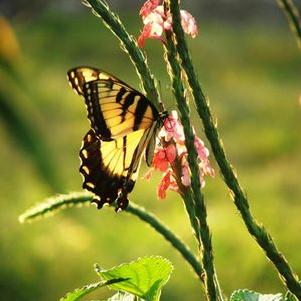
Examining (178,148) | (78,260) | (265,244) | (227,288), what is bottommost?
(227,288)

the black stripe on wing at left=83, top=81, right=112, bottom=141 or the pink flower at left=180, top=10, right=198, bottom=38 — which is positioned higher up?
the pink flower at left=180, top=10, right=198, bottom=38

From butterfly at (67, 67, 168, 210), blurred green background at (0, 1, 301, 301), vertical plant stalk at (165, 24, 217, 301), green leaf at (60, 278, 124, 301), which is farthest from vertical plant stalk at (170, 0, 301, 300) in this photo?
blurred green background at (0, 1, 301, 301)

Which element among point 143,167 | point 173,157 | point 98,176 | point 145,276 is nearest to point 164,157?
point 173,157

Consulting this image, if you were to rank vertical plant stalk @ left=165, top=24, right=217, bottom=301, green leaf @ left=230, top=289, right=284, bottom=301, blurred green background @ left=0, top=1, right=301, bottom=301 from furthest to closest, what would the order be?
1. blurred green background @ left=0, top=1, right=301, bottom=301
2. green leaf @ left=230, top=289, right=284, bottom=301
3. vertical plant stalk @ left=165, top=24, right=217, bottom=301

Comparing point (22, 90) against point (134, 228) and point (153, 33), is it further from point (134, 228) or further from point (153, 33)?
point (153, 33)

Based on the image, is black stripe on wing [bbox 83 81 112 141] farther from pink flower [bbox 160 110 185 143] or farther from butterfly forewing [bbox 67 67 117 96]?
pink flower [bbox 160 110 185 143]

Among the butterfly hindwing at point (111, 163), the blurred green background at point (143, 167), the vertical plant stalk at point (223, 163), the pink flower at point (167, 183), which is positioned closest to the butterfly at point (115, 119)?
the butterfly hindwing at point (111, 163)

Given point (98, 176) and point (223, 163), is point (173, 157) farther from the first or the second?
point (98, 176)

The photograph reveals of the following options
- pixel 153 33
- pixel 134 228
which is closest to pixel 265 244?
pixel 153 33
